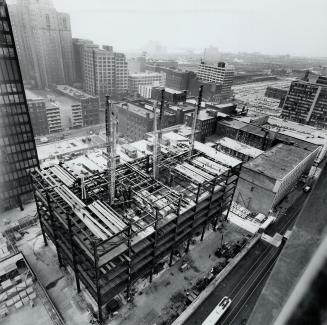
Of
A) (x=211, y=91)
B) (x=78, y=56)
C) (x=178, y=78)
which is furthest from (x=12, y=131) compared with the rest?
(x=178, y=78)

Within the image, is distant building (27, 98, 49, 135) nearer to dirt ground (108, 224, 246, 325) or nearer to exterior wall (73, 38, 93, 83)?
exterior wall (73, 38, 93, 83)

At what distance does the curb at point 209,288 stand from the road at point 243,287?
1.60 ft

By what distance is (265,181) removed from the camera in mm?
54500

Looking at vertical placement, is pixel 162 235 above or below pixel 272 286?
below

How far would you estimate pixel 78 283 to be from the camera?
119 feet

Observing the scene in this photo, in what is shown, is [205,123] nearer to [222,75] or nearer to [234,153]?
[234,153]

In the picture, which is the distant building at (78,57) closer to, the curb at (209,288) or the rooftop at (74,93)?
the rooftop at (74,93)

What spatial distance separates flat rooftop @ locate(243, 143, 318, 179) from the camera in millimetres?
55388

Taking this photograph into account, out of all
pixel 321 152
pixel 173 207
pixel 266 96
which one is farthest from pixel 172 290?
pixel 266 96

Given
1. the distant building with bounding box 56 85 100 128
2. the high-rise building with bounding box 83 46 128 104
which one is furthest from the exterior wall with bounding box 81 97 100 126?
the high-rise building with bounding box 83 46 128 104

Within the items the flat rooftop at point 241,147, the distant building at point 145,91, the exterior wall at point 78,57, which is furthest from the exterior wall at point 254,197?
the exterior wall at point 78,57

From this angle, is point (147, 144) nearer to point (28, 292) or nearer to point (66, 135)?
point (66, 135)

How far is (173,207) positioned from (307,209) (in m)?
36.2

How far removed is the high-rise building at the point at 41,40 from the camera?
358ft
